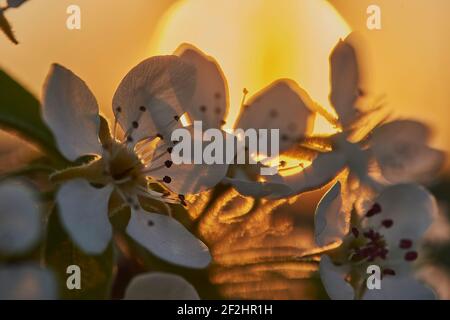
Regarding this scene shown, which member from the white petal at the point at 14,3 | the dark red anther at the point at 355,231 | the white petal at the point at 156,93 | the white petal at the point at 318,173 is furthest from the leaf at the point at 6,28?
the dark red anther at the point at 355,231

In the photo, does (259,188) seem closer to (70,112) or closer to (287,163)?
(287,163)

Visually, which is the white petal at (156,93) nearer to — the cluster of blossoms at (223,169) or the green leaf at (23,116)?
the cluster of blossoms at (223,169)

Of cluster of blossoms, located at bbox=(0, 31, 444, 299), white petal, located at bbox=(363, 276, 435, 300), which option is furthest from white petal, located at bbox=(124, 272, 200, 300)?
white petal, located at bbox=(363, 276, 435, 300)

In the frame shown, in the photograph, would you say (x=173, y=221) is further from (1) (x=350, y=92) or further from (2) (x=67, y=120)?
(1) (x=350, y=92)

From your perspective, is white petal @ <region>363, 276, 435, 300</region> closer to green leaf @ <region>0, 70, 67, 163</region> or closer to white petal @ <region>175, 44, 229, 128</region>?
white petal @ <region>175, 44, 229, 128</region>

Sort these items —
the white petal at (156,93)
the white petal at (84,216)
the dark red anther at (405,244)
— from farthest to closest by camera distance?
the dark red anther at (405,244) < the white petal at (156,93) < the white petal at (84,216)

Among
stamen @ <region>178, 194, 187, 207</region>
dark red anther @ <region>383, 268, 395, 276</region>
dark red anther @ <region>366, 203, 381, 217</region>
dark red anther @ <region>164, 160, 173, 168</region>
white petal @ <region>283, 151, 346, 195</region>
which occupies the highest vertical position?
dark red anther @ <region>164, 160, 173, 168</region>
